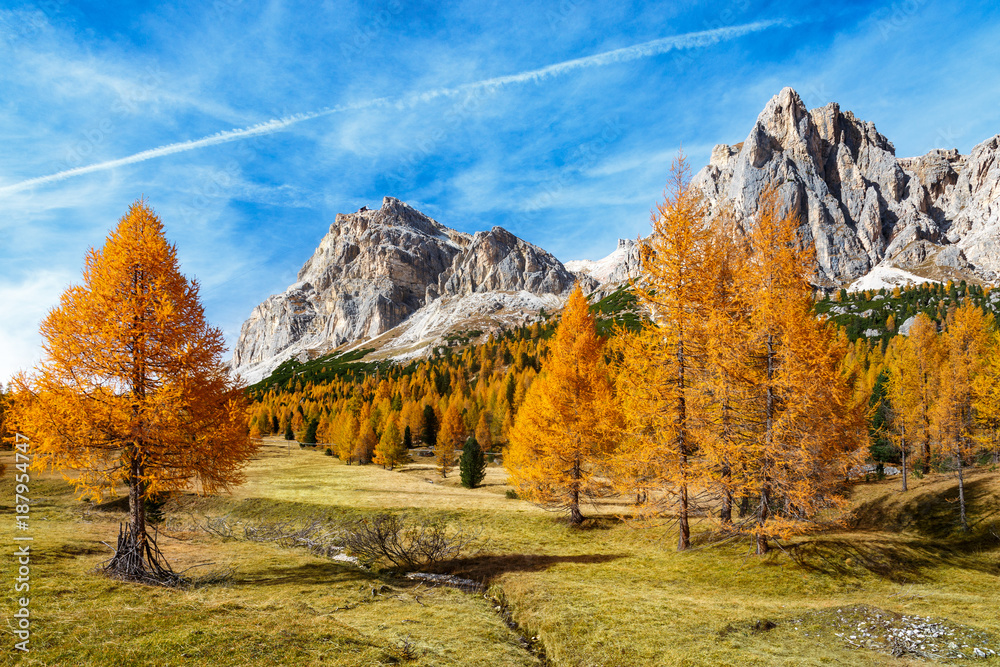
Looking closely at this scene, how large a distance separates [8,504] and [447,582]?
2927cm

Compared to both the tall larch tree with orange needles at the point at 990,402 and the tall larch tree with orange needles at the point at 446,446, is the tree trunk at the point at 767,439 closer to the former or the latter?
the tall larch tree with orange needles at the point at 990,402

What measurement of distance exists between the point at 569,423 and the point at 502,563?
8723 mm

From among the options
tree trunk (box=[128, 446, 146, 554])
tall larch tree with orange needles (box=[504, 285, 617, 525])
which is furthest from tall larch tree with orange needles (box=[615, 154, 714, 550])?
tree trunk (box=[128, 446, 146, 554])

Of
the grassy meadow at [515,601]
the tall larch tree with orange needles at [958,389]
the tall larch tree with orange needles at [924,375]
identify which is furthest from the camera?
the tall larch tree with orange needles at [924,375]

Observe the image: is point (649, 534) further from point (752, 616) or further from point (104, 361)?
point (104, 361)

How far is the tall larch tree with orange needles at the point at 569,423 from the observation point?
84.4 ft

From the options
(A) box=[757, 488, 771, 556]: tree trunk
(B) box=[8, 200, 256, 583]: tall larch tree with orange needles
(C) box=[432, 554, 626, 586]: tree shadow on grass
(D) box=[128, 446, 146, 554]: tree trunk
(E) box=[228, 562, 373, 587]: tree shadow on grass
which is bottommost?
(C) box=[432, 554, 626, 586]: tree shadow on grass

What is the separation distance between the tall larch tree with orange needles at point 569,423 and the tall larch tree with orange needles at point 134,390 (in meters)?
15.9

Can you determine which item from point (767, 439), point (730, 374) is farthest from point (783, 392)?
point (730, 374)

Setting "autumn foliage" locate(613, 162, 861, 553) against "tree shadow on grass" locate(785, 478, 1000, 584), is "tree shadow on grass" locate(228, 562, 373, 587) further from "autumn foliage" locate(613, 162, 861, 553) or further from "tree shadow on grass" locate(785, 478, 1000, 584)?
"tree shadow on grass" locate(785, 478, 1000, 584)

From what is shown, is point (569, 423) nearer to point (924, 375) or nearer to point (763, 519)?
point (763, 519)

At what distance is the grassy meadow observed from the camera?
31.4ft

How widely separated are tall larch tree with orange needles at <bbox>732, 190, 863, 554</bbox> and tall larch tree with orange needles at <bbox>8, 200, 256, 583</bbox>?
18809mm

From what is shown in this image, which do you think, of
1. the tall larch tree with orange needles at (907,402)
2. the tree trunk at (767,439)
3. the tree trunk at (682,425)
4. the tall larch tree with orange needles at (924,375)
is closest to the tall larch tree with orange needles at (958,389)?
the tall larch tree with orange needles at (924,375)
